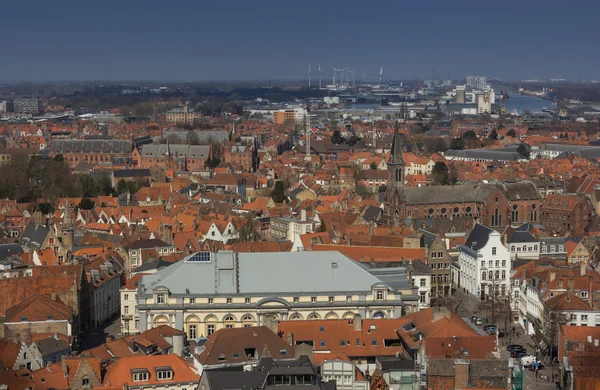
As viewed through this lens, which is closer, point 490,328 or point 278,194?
point 490,328

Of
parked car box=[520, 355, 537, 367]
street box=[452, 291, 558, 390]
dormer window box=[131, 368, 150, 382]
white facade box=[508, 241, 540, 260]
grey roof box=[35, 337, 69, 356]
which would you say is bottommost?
street box=[452, 291, 558, 390]

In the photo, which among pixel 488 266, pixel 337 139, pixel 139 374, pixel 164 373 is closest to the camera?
pixel 139 374

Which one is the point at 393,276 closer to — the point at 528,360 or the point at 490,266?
the point at 528,360

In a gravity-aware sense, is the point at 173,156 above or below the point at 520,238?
below

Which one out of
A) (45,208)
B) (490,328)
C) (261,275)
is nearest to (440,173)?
(45,208)

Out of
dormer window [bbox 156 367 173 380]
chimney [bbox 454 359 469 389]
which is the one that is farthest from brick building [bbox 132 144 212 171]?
chimney [bbox 454 359 469 389]

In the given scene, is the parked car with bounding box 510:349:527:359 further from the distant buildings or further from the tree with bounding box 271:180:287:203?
the tree with bounding box 271:180:287:203
